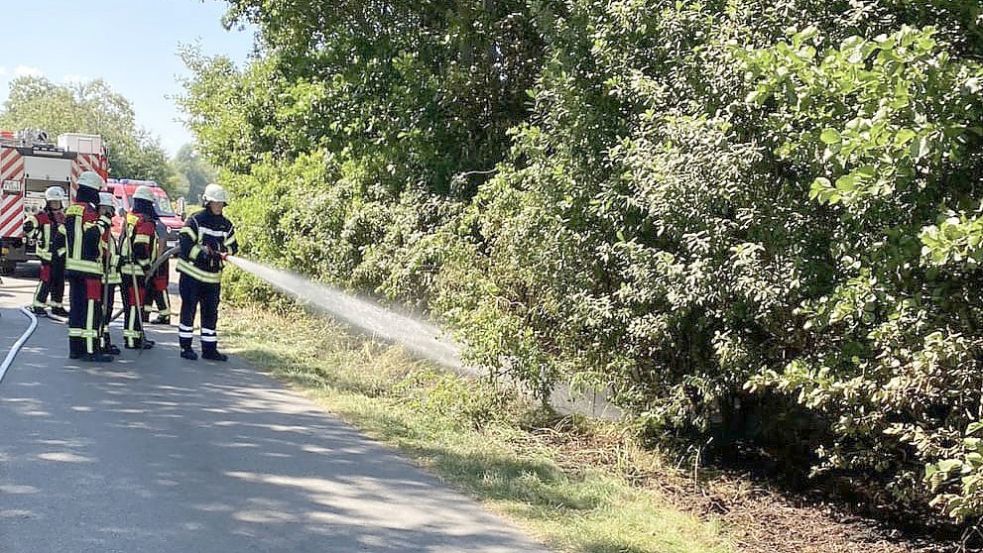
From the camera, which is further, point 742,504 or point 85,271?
point 85,271

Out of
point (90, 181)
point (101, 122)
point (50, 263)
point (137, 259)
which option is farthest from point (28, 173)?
point (101, 122)

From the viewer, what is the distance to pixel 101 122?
237 ft

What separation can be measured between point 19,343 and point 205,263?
7.23ft

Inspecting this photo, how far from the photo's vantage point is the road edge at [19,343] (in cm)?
892

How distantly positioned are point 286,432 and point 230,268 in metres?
9.35

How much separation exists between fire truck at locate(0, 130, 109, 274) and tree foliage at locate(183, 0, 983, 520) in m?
10.9

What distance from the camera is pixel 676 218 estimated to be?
241 inches

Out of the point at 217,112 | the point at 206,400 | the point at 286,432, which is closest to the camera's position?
the point at 286,432

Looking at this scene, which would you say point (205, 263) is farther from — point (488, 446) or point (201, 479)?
point (201, 479)

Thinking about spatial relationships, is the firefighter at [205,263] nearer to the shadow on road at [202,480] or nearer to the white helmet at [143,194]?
the white helmet at [143,194]

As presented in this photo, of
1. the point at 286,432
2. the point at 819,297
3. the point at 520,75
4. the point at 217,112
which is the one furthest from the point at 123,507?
the point at 217,112

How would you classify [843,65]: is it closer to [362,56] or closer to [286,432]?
[286,432]

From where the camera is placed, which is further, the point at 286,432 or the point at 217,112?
the point at 217,112

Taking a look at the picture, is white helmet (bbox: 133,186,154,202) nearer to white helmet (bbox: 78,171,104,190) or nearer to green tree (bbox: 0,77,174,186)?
white helmet (bbox: 78,171,104,190)
